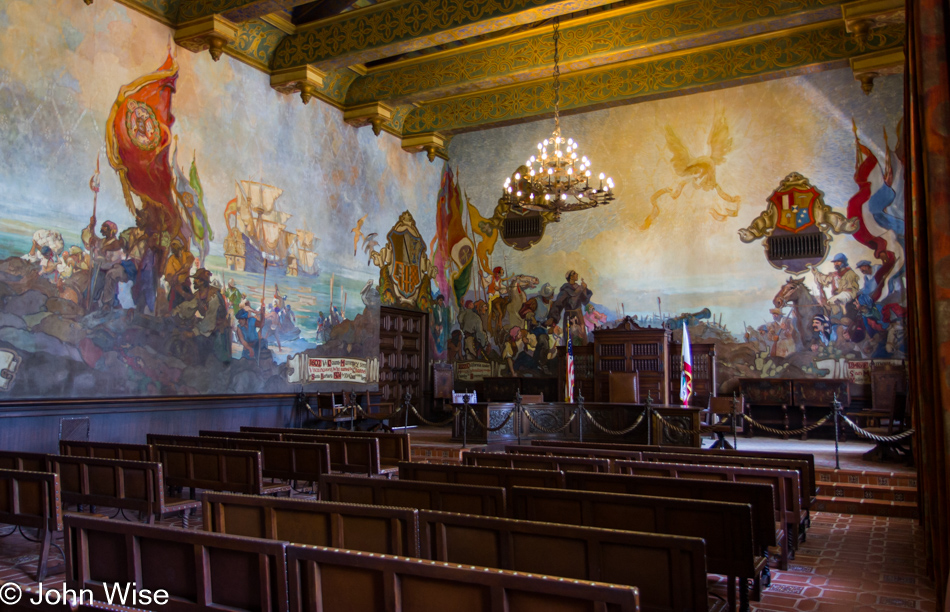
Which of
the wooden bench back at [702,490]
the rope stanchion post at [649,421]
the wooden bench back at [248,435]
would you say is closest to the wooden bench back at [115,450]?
the wooden bench back at [248,435]

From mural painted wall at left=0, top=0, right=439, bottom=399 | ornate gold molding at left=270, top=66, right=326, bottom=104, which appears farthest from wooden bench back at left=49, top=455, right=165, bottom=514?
ornate gold molding at left=270, top=66, right=326, bottom=104

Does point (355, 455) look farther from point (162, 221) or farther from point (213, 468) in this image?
point (162, 221)

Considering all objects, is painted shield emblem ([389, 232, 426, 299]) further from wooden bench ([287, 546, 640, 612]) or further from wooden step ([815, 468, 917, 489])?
wooden bench ([287, 546, 640, 612])

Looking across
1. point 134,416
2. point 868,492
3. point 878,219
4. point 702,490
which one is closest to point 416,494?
point 702,490

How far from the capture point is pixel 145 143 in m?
10.5

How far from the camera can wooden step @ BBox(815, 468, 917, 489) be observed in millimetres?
8672

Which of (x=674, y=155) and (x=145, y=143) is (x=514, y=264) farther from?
(x=145, y=143)

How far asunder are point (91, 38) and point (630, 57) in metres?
8.78

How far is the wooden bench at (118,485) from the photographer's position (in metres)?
5.30

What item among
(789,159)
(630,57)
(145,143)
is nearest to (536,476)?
(145,143)

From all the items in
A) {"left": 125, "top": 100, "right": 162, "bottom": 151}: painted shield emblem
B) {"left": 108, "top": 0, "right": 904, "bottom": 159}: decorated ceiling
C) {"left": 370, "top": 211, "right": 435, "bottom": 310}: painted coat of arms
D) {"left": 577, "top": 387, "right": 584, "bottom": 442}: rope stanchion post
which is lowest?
{"left": 577, "top": 387, "right": 584, "bottom": 442}: rope stanchion post

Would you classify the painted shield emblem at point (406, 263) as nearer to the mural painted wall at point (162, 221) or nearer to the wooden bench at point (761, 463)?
the mural painted wall at point (162, 221)

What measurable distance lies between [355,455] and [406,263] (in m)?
9.43

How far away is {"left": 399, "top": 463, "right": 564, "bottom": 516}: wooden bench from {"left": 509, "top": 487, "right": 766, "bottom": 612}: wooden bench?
0.81 metres
